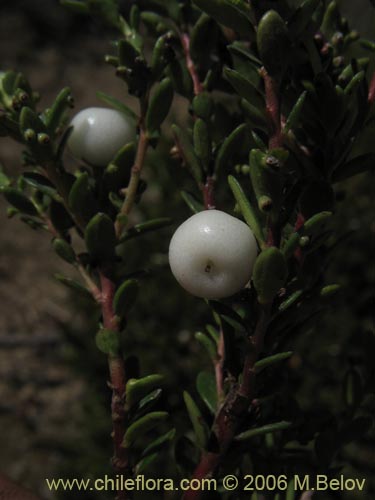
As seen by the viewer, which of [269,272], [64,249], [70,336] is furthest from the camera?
[70,336]

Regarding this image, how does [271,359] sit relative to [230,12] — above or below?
below

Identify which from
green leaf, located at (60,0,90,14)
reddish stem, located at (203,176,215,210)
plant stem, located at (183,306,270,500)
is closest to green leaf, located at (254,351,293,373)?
plant stem, located at (183,306,270,500)

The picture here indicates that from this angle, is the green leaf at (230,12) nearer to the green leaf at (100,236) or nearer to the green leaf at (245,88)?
the green leaf at (245,88)

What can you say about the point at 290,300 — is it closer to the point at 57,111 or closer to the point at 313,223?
the point at 313,223

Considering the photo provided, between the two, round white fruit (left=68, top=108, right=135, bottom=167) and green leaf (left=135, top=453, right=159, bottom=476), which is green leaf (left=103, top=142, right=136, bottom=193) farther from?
green leaf (left=135, top=453, right=159, bottom=476)

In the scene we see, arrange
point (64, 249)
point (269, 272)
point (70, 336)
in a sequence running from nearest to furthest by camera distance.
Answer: point (269, 272) < point (64, 249) < point (70, 336)

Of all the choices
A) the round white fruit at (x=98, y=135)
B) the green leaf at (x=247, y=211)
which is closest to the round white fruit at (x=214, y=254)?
the green leaf at (x=247, y=211)

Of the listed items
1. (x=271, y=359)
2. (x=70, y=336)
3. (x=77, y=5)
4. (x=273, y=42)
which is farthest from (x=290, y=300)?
(x=70, y=336)

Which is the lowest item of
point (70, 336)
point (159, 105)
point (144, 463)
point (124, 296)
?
point (70, 336)
